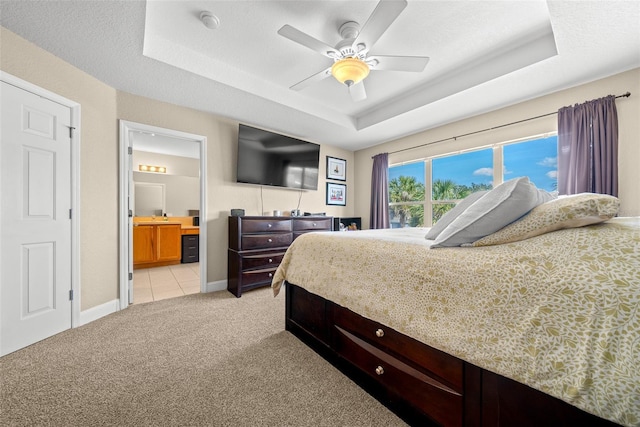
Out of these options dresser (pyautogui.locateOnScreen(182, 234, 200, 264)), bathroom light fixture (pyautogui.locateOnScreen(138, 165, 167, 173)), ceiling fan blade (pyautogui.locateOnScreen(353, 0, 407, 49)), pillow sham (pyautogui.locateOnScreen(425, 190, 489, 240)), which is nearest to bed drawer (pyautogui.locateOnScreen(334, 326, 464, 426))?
pillow sham (pyautogui.locateOnScreen(425, 190, 489, 240))

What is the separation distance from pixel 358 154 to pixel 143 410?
16.0 ft

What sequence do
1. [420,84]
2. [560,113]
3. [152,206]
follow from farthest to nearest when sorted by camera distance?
[152,206], [420,84], [560,113]

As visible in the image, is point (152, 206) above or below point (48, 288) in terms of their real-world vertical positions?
above

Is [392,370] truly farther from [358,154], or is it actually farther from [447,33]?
[358,154]

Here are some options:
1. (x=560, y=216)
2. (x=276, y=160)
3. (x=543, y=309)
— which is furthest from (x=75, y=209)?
(x=560, y=216)

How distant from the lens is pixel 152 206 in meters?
5.61

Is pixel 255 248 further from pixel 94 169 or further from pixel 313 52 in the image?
pixel 313 52

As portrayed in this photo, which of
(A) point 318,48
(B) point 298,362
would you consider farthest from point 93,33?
(B) point 298,362

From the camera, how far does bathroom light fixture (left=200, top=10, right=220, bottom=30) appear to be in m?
1.94

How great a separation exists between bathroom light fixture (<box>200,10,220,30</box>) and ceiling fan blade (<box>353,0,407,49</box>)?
1165 millimetres

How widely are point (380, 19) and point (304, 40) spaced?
0.57 metres

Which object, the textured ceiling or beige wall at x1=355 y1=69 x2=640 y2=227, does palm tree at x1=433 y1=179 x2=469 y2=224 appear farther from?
the textured ceiling

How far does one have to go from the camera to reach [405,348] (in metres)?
1.18

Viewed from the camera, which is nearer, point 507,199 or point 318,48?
point 507,199
